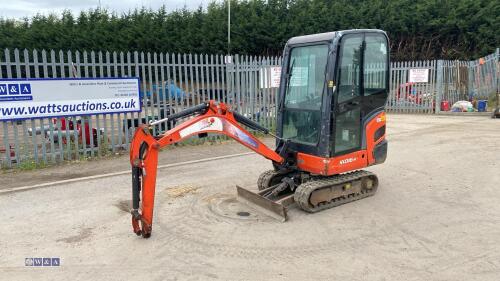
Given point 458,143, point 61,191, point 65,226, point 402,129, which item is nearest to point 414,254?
point 65,226

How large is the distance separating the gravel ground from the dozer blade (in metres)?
0.12

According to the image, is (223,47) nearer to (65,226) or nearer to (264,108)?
(264,108)

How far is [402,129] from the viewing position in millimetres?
14234

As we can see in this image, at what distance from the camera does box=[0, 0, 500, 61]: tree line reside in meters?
29.2

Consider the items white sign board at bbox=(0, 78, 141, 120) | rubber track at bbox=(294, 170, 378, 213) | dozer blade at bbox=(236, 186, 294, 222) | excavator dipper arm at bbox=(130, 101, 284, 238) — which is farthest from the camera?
white sign board at bbox=(0, 78, 141, 120)

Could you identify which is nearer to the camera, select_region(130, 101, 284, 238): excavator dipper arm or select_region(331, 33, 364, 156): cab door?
select_region(130, 101, 284, 238): excavator dipper arm

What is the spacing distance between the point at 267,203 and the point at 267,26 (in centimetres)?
3151

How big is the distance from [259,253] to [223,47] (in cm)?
3388

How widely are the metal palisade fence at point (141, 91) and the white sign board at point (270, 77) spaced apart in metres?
0.03

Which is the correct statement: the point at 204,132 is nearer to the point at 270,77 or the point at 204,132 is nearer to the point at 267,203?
the point at 267,203

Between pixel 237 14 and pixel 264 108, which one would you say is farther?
pixel 237 14

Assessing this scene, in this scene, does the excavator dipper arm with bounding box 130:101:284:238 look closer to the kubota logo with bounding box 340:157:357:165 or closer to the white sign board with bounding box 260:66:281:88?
the kubota logo with bounding box 340:157:357:165

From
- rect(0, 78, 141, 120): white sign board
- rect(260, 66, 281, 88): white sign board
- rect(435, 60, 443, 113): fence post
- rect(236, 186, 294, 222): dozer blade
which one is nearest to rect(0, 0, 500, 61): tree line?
rect(435, 60, 443, 113): fence post

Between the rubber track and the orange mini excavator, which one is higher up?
the orange mini excavator
